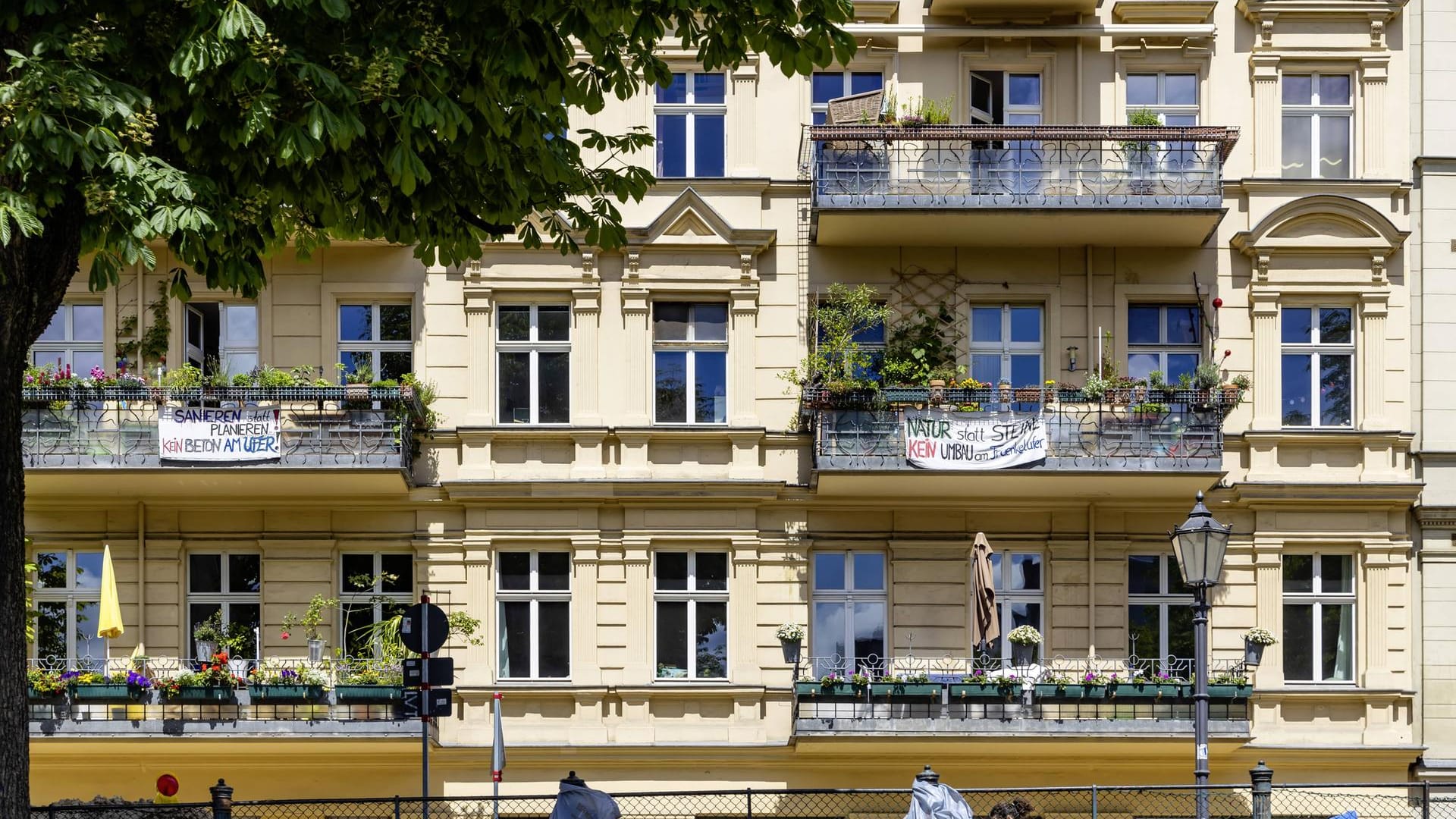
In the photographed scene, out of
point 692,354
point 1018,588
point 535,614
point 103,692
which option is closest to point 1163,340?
point 1018,588

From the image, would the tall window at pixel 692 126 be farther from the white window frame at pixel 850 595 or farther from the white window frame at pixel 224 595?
the white window frame at pixel 224 595

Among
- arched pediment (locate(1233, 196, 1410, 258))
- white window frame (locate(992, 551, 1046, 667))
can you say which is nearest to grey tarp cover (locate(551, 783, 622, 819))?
white window frame (locate(992, 551, 1046, 667))

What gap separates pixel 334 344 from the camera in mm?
23188

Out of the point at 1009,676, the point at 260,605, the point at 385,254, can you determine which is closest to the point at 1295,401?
the point at 1009,676

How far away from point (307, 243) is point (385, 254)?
31.8 ft

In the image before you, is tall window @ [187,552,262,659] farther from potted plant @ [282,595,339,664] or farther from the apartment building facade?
potted plant @ [282,595,339,664]

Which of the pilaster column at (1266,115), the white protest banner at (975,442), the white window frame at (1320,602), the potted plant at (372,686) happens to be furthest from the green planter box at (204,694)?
the pilaster column at (1266,115)

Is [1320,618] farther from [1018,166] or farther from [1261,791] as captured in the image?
[1261,791]

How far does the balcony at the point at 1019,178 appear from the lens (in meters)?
22.1

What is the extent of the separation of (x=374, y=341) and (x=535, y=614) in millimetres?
4167

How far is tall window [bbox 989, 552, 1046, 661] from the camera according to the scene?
23.0 meters

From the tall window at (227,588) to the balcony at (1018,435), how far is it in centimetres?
750

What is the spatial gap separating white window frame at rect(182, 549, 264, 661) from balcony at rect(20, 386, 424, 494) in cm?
122

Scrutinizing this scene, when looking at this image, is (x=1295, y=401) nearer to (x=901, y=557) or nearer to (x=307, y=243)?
(x=901, y=557)
